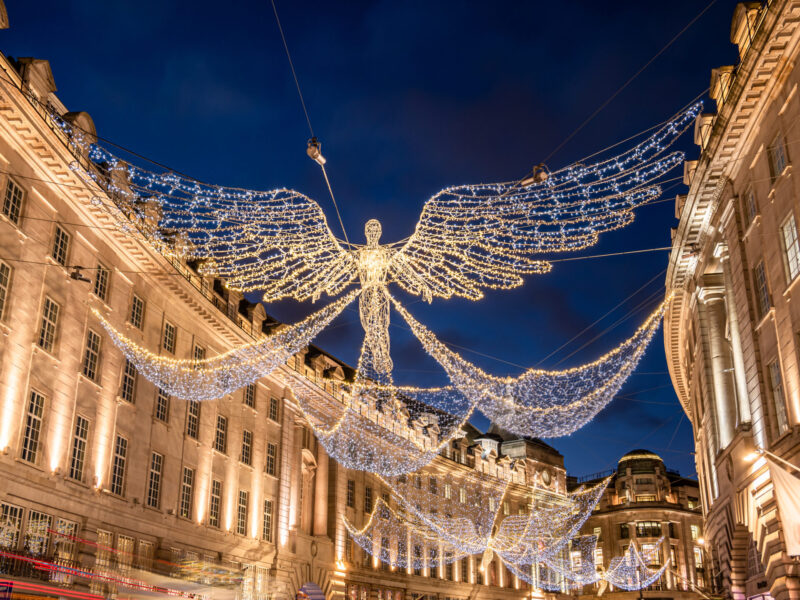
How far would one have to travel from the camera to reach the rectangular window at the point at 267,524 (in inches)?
1516

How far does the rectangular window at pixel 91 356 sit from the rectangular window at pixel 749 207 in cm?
2083

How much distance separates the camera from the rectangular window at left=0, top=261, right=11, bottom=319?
75.5ft

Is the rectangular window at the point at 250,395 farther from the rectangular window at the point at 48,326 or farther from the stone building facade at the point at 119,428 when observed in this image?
the rectangular window at the point at 48,326

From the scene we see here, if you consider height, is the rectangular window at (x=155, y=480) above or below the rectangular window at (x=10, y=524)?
above

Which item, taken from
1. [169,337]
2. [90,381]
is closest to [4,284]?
[90,381]

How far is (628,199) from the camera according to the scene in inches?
690

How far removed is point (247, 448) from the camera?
126ft

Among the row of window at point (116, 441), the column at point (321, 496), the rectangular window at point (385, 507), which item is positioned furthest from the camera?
the rectangular window at point (385, 507)

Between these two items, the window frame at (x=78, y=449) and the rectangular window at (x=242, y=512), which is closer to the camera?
the window frame at (x=78, y=449)

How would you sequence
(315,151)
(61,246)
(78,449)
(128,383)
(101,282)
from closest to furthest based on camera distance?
1. (315,151)
2. (78,449)
3. (61,246)
4. (101,282)
5. (128,383)

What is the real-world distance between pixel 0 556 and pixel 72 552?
3.99 metres

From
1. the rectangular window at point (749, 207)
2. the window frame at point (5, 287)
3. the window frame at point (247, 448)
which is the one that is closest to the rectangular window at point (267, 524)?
the window frame at point (247, 448)

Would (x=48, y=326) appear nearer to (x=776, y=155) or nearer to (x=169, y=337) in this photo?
(x=169, y=337)

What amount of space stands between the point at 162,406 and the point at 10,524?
10.1 m
